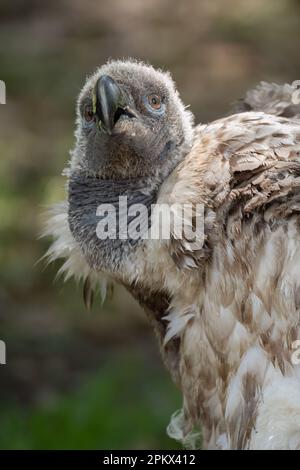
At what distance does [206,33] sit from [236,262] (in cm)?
760

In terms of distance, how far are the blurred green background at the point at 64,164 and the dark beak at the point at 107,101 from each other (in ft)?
6.26

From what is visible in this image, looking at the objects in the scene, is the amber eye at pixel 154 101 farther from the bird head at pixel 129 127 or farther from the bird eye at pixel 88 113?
the bird eye at pixel 88 113

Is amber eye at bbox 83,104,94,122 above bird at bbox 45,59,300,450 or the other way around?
above

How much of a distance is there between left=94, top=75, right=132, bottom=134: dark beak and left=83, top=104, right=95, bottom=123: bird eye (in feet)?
0.52

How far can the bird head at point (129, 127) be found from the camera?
3.65m

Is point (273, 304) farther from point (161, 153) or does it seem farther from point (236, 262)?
point (161, 153)

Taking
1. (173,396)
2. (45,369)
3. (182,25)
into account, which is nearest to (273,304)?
(173,396)

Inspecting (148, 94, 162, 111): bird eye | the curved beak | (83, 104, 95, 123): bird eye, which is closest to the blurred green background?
(83, 104, 95, 123): bird eye

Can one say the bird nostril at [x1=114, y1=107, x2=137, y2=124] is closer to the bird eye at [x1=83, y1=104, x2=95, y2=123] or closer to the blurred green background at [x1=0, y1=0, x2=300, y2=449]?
the bird eye at [x1=83, y1=104, x2=95, y2=123]

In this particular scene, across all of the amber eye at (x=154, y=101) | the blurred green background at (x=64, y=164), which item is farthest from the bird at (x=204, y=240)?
the blurred green background at (x=64, y=164)

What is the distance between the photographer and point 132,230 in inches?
141

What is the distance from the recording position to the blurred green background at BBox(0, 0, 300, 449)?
601 cm

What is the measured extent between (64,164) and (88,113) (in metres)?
4.56

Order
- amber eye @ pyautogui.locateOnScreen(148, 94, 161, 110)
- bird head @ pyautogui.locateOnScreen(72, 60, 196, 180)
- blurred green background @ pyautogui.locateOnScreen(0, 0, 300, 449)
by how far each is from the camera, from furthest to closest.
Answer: blurred green background @ pyautogui.locateOnScreen(0, 0, 300, 449) < amber eye @ pyautogui.locateOnScreen(148, 94, 161, 110) < bird head @ pyautogui.locateOnScreen(72, 60, 196, 180)
